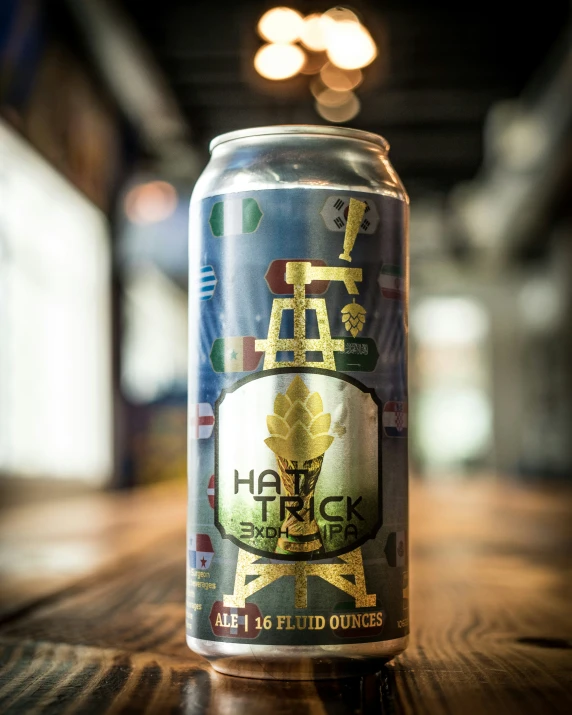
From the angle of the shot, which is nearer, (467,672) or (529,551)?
(467,672)

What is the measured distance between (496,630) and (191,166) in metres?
7.65

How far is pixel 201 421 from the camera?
756 millimetres

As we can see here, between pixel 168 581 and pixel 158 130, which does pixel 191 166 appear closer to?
pixel 158 130

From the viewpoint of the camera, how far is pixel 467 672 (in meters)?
0.75

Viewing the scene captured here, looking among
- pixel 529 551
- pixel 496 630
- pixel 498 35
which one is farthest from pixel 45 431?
pixel 496 630

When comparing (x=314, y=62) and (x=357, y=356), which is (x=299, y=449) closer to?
(x=357, y=356)

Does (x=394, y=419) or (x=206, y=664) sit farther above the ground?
(x=394, y=419)

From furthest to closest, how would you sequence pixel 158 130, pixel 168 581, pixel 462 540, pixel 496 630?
pixel 158 130, pixel 462 540, pixel 168 581, pixel 496 630

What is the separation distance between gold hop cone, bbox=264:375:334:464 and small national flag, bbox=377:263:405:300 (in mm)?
104

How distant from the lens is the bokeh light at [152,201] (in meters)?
Result: 6.61

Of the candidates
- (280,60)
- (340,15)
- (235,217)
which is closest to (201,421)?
(235,217)

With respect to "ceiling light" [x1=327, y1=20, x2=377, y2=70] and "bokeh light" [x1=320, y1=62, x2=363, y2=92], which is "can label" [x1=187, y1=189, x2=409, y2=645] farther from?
"bokeh light" [x1=320, y1=62, x2=363, y2=92]

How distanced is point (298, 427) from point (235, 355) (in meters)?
0.07

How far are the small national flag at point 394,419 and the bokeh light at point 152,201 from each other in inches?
236
